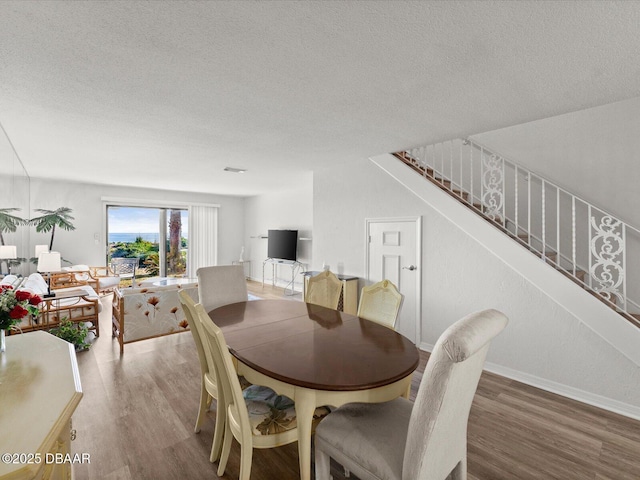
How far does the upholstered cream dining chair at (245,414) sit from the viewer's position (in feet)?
4.68

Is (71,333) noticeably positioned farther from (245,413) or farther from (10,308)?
(245,413)

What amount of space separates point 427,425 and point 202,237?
25.7 ft

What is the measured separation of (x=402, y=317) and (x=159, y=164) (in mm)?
4073

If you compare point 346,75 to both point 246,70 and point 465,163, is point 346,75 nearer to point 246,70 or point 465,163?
point 246,70

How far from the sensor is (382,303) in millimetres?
2484

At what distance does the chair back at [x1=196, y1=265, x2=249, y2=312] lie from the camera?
2.83 meters

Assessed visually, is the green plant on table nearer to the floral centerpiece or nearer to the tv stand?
the floral centerpiece

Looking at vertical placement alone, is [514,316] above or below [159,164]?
below

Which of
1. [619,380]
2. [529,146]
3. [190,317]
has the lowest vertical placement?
[619,380]

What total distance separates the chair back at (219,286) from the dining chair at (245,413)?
1.27 meters

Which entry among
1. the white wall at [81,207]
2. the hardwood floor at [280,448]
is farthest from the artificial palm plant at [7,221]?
the white wall at [81,207]

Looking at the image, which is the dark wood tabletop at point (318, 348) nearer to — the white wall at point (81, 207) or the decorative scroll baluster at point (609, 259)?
the decorative scroll baluster at point (609, 259)

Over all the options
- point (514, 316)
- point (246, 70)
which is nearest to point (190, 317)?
point (246, 70)

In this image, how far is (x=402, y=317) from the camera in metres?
3.88
